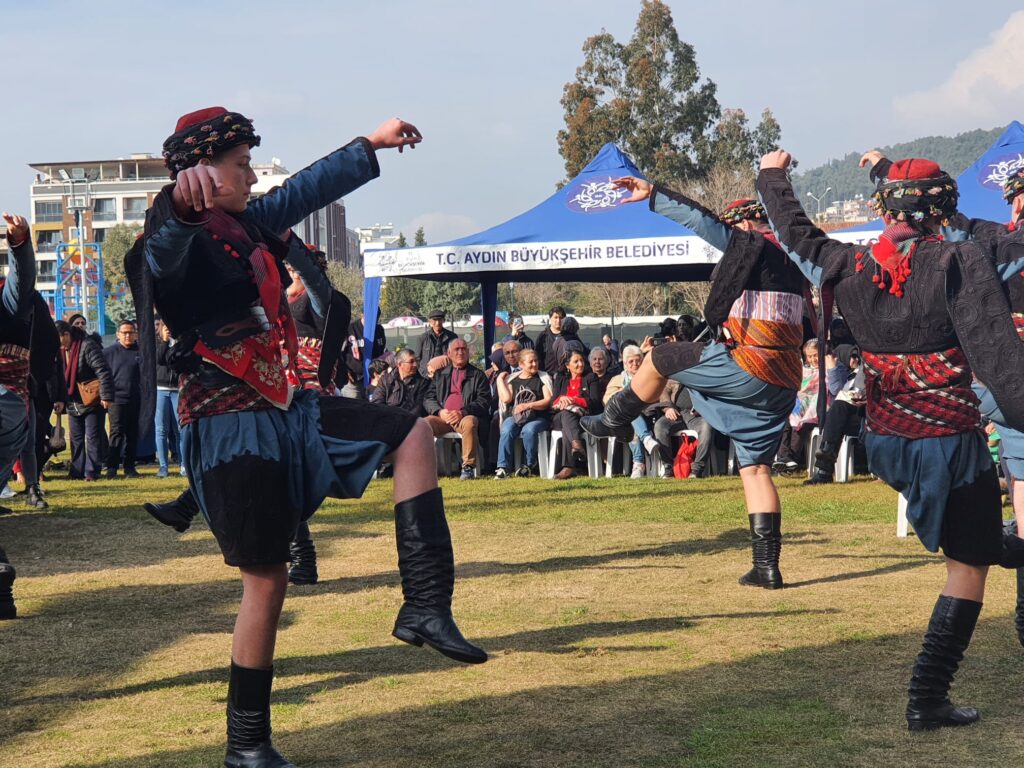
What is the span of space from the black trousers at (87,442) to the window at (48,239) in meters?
115

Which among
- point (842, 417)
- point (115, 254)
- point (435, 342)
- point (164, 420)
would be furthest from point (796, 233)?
point (115, 254)

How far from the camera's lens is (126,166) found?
131625 millimetres

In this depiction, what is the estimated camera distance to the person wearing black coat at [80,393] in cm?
1526

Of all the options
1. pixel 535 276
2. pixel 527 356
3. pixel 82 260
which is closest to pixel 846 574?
pixel 527 356

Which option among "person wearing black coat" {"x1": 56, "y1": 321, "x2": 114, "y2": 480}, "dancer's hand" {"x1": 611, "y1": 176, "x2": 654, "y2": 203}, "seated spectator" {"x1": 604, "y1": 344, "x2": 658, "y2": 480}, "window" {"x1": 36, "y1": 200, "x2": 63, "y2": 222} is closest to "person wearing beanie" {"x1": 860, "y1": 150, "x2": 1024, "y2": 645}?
"dancer's hand" {"x1": 611, "y1": 176, "x2": 654, "y2": 203}

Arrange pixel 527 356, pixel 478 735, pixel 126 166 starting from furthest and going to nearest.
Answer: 1. pixel 126 166
2. pixel 527 356
3. pixel 478 735

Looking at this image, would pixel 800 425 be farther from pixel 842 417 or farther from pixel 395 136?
pixel 395 136

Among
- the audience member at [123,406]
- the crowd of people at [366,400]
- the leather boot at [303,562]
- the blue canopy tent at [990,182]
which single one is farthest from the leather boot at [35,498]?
the blue canopy tent at [990,182]

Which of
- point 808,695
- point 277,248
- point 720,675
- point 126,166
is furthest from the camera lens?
point 126,166

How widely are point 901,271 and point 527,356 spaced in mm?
10477

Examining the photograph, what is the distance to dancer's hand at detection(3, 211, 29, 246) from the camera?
19.9 feet

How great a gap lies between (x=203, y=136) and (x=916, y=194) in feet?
8.58

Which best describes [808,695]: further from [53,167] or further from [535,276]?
[53,167]

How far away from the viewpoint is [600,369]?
14648mm
